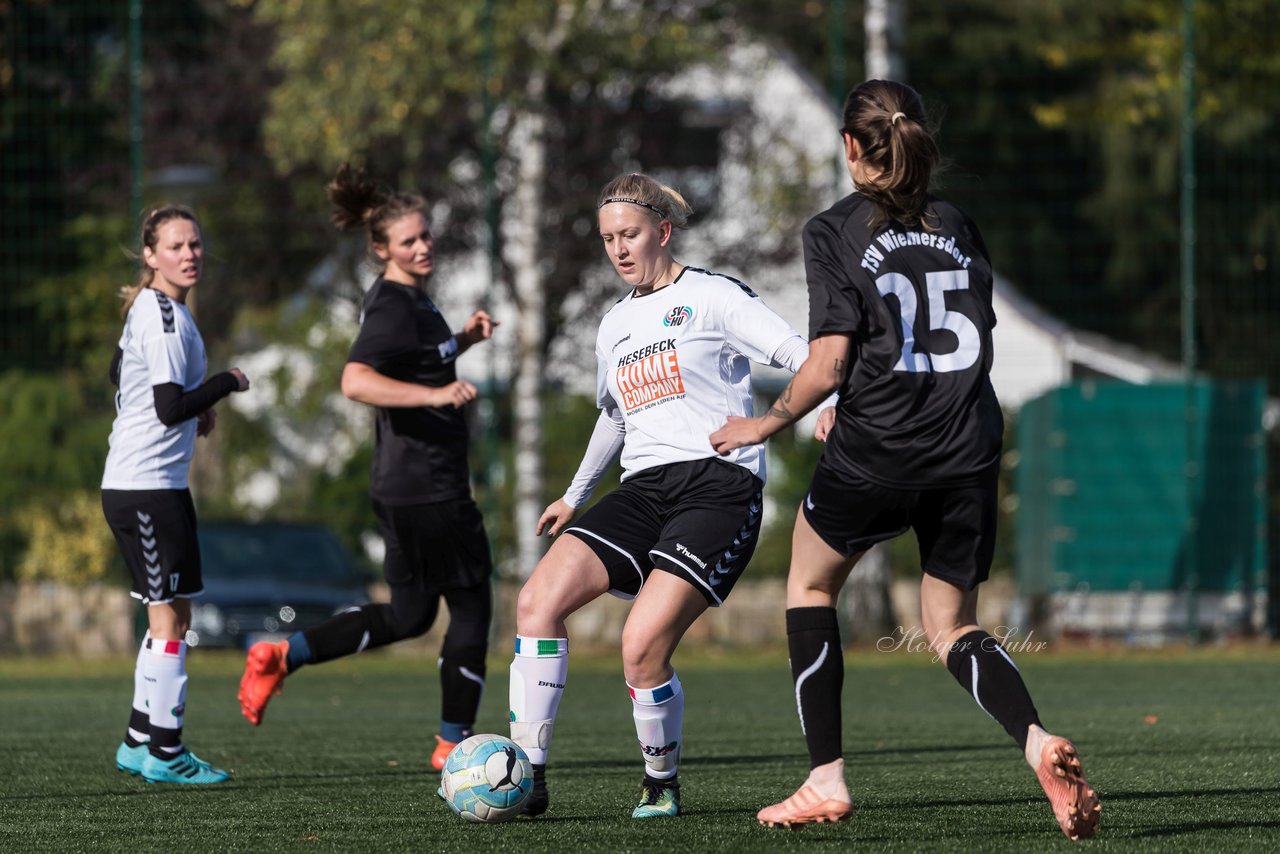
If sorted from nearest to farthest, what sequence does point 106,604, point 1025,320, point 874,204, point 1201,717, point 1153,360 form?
point 874,204
point 1201,717
point 106,604
point 1025,320
point 1153,360

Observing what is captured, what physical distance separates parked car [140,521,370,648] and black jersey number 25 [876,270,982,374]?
31.2 feet

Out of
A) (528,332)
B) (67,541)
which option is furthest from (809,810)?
(528,332)

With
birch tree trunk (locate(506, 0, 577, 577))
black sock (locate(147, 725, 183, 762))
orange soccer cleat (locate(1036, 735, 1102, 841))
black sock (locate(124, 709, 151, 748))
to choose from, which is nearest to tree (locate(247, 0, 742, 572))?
birch tree trunk (locate(506, 0, 577, 577))

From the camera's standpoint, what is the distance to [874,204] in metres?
5.12

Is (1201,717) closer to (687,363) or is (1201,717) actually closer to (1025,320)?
(687,363)

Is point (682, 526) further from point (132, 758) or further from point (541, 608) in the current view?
point (132, 758)

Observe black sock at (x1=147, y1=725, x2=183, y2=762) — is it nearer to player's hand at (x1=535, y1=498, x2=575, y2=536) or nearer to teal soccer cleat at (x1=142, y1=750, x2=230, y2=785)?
teal soccer cleat at (x1=142, y1=750, x2=230, y2=785)

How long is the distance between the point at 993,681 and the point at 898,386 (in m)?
0.80

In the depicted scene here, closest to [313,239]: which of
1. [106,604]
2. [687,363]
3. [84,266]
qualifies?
[84,266]

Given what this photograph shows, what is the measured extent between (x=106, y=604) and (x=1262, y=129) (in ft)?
33.3

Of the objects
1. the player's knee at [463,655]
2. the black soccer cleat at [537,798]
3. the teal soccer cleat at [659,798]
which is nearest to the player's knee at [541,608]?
the black soccer cleat at [537,798]

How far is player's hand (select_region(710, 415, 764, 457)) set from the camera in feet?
16.8

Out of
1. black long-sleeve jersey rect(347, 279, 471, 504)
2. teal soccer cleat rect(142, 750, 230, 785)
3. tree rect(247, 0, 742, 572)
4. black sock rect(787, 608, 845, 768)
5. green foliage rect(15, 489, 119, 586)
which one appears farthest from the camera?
tree rect(247, 0, 742, 572)

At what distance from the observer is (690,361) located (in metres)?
5.76
